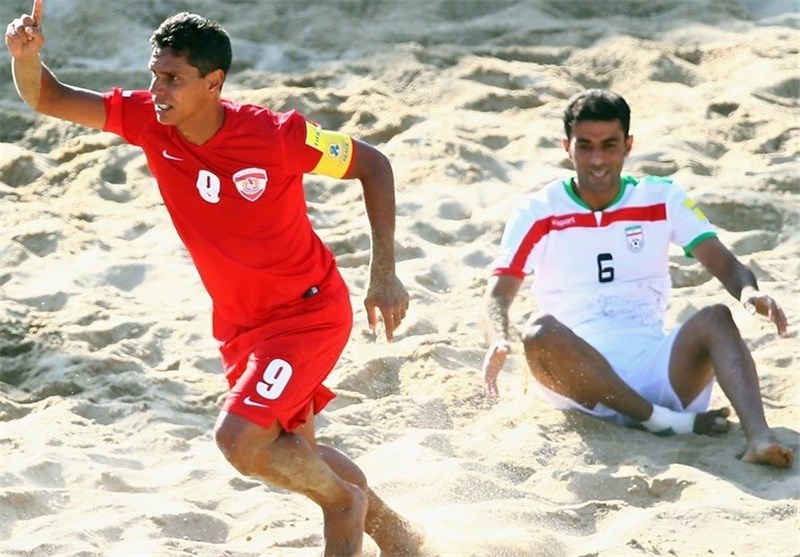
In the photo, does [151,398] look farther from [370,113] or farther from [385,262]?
[370,113]

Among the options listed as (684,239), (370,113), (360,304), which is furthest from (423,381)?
(370,113)

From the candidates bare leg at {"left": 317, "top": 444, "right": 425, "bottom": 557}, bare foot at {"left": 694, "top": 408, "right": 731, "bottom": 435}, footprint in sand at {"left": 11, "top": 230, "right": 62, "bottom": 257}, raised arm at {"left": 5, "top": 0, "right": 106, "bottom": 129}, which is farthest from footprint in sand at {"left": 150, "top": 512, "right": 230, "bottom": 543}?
footprint in sand at {"left": 11, "top": 230, "right": 62, "bottom": 257}

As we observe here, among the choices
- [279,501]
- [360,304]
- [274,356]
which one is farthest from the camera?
[360,304]

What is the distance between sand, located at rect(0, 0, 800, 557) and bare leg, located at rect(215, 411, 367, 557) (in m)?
0.39

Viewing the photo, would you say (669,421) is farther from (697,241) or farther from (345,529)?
(345,529)

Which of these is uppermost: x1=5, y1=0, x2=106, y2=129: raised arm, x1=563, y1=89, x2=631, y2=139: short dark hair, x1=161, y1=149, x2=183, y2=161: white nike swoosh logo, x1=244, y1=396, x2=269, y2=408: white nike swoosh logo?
x1=5, y1=0, x2=106, y2=129: raised arm

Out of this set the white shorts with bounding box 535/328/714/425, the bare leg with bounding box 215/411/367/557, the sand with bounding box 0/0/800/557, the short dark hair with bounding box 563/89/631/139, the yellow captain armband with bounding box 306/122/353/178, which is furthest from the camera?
the short dark hair with bounding box 563/89/631/139

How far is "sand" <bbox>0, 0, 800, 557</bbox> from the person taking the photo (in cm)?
504

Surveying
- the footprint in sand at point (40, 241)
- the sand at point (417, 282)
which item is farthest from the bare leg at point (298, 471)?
the footprint in sand at point (40, 241)

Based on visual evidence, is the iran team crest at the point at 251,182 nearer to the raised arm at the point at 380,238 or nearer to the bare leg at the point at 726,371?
the raised arm at the point at 380,238

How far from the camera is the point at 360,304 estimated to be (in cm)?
697

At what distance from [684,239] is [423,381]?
118cm

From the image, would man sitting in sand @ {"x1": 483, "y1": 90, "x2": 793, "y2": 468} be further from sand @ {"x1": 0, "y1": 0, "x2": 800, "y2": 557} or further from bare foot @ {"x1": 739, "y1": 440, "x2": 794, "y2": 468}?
bare foot @ {"x1": 739, "y1": 440, "x2": 794, "y2": 468}

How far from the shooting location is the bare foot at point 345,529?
14.5 ft
